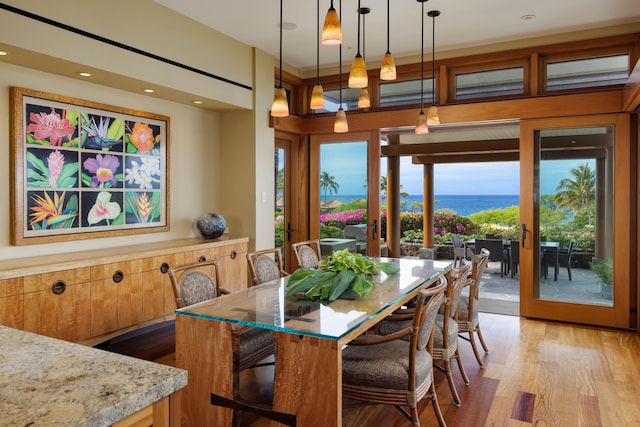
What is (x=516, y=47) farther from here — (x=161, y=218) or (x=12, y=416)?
(x=12, y=416)

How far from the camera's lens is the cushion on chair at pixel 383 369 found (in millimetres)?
2244

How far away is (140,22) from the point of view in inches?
147

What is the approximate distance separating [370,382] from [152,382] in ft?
4.54

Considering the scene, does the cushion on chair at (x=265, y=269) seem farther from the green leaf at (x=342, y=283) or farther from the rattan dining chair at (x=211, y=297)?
the green leaf at (x=342, y=283)

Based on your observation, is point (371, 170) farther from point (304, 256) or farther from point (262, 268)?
point (262, 268)

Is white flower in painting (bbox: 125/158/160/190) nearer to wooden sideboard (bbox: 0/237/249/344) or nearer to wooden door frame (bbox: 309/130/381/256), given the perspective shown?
wooden sideboard (bbox: 0/237/249/344)

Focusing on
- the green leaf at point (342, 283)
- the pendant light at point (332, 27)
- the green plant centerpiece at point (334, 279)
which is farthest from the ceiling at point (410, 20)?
the green leaf at point (342, 283)

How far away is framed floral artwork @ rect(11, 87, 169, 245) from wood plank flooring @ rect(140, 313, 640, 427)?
1.35 m

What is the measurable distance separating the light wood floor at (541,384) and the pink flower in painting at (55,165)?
212 centimetres

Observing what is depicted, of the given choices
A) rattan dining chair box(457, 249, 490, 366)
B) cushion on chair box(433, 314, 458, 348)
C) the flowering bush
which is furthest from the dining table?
the flowering bush

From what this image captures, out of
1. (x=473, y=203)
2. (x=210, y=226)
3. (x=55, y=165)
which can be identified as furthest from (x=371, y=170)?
(x=473, y=203)

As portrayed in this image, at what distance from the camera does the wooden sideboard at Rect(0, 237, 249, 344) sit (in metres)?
2.92

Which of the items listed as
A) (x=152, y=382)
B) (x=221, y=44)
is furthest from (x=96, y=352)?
(x=221, y=44)

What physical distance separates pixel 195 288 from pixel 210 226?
1917 mm
